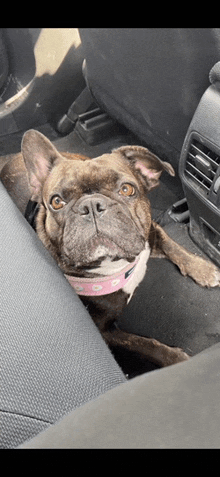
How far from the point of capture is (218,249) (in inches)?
52.7

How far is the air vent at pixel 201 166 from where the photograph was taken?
1.10 metres

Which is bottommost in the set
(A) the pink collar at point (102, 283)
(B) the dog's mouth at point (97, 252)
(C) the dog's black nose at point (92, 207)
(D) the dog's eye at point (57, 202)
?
(A) the pink collar at point (102, 283)

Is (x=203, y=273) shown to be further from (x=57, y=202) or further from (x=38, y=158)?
(x=38, y=158)

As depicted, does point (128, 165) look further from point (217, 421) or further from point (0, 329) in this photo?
point (217, 421)

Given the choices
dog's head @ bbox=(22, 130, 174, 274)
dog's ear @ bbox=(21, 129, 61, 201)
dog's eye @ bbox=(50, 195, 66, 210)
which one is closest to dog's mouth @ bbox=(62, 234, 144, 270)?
dog's head @ bbox=(22, 130, 174, 274)

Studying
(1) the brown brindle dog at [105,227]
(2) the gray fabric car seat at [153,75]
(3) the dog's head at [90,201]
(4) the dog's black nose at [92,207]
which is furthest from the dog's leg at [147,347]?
(2) the gray fabric car seat at [153,75]

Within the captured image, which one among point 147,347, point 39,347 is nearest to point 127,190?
point 147,347

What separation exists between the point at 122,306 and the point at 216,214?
1.32 feet

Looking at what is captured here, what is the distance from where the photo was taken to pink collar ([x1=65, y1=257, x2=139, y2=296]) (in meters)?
1.28

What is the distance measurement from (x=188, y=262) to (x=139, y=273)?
16cm

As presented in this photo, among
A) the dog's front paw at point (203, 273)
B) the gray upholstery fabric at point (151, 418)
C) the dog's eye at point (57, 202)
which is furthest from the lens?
the dog's front paw at point (203, 273)

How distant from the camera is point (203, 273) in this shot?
1342mm

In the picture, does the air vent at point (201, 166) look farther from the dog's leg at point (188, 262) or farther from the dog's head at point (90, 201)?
the dog's leg at point (188, 262)

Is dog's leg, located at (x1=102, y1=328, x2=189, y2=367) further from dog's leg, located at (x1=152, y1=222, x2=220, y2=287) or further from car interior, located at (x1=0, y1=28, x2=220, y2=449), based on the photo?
dog's leg, located at (x1=152, y1=222, x2=220, y2=287)
